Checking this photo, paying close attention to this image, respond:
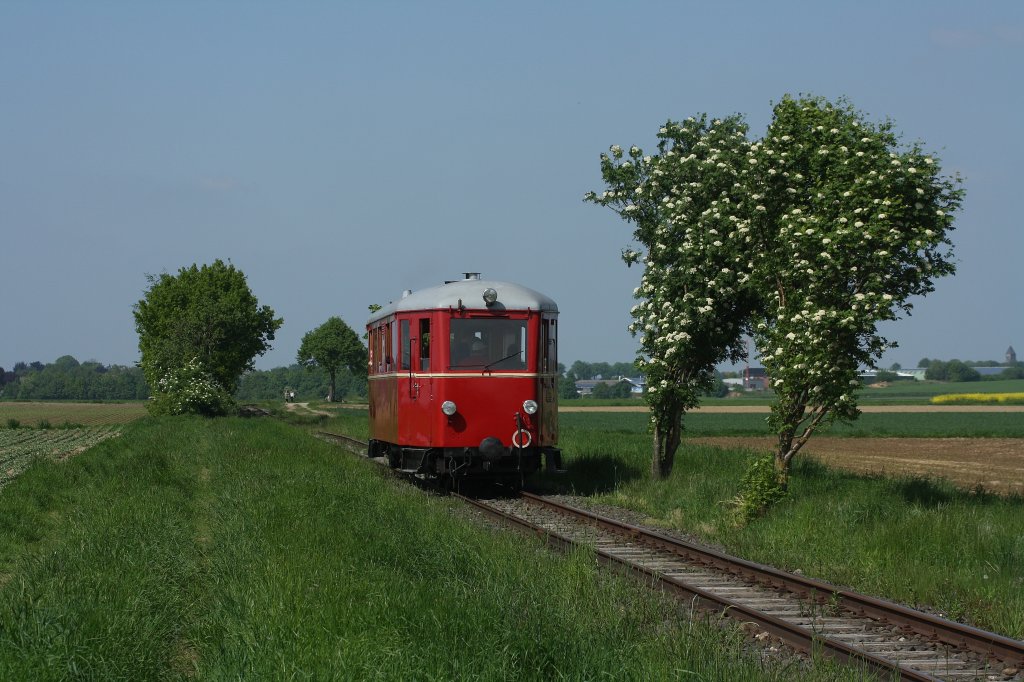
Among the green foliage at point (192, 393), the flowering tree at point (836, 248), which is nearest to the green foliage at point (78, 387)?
the green foliage at point (192, 393)

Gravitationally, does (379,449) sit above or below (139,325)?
below

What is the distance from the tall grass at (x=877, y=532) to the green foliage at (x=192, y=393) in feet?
148

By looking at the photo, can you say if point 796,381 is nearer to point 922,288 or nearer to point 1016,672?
point 922,288

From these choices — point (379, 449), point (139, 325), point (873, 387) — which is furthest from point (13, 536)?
point (873, 387)

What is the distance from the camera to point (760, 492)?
15.3 m

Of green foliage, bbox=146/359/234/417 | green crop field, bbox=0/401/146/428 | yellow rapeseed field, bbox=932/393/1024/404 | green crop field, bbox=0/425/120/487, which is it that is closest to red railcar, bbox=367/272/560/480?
green crop field, bbox=0/425/120/487

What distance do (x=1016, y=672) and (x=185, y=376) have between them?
194 ft

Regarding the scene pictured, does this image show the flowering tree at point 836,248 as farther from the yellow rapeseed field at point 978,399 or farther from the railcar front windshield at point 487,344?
the yellow rapeseed field at point 978,399

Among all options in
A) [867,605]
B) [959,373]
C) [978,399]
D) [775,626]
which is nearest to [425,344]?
[867,605]

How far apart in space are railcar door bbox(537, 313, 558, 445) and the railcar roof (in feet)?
0.99

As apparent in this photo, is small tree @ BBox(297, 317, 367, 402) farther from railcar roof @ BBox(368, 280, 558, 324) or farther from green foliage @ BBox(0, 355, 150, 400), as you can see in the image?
railcar roof @ BBox(368, 280, 558, 324)

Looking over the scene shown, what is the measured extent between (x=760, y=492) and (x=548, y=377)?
16.7ft

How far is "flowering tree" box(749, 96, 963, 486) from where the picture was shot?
577 inches

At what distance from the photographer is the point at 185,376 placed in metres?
63.1
